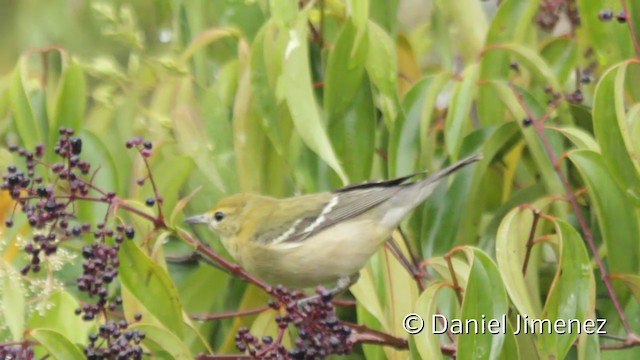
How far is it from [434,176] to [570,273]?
68 cm

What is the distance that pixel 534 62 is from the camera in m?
3.43

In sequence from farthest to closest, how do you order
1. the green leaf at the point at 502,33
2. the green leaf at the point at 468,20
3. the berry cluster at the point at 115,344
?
1. the green leaf at the point at 468,20
2. the green leaf at the point at 502,33
3. the berry cluster at the point at 115,344

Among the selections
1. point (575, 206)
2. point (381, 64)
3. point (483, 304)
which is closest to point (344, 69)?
point (381, 64)

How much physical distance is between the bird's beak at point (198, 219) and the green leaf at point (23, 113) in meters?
0.53

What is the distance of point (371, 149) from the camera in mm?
3424

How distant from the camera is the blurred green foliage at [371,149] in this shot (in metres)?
2.98

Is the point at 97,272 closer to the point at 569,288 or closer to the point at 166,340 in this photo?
the point at 166,340

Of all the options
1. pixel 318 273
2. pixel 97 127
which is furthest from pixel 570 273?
pixel 97 127

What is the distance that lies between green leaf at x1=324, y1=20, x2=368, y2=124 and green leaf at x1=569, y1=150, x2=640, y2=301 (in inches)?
24.6

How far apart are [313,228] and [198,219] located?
418 millimetres

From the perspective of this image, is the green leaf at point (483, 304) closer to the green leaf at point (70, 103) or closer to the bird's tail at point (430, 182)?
the bird's tail at point (430, 182)

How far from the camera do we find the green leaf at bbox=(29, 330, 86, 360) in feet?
9.16

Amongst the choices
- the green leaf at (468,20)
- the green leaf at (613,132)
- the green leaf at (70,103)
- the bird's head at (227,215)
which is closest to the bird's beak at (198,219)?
the bird's head at (227,215)

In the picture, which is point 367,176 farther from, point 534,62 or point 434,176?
point 534,62
